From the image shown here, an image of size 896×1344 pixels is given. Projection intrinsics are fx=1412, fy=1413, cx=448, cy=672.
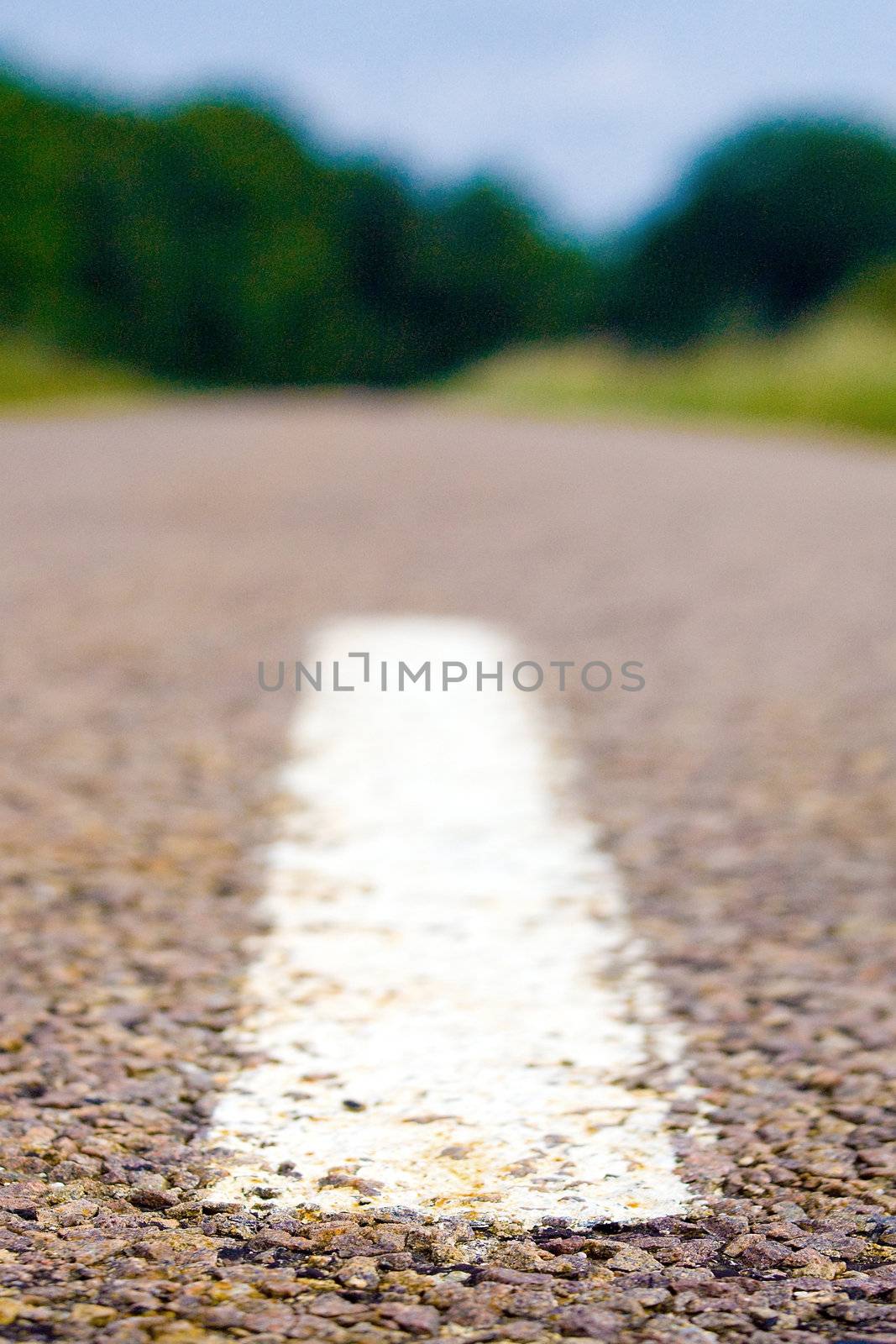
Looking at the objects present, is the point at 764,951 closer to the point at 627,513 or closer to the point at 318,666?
the point at 318,666

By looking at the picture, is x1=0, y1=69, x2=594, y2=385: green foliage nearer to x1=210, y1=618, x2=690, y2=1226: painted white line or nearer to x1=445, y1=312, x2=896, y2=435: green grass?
x1=445, y1=312, x2=896, y2=435: green grass

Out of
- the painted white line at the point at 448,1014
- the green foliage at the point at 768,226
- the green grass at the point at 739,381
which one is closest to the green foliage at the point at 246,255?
the green foliage at the point at 768,226

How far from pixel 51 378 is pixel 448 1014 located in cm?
2029

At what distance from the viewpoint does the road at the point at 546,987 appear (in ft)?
3.60

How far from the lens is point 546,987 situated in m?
1.66

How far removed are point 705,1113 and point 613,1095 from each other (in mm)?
93

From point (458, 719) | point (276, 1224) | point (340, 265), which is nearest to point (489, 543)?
point (458, 719)

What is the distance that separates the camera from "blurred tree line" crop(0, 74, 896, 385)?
3228cm

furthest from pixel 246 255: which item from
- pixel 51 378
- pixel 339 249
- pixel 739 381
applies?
pixel 739 381

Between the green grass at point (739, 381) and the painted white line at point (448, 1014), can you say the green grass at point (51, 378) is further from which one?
the painted white line at point (448, 1014)

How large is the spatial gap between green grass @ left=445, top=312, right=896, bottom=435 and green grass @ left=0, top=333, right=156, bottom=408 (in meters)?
5.74

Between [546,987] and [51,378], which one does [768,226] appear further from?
[546,987]

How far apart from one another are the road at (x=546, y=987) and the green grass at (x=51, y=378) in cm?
1355

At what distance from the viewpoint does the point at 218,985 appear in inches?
64.7
